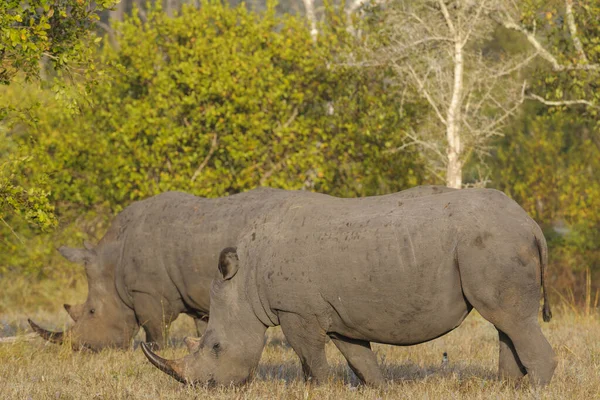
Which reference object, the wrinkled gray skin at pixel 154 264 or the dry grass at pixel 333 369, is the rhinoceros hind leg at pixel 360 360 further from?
the wrinkled gray skin at pixel 154 264

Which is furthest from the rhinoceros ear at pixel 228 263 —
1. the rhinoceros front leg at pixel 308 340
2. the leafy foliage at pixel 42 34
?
the leafy foliage at pixel 42 34

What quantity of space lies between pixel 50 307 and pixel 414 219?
9.18m

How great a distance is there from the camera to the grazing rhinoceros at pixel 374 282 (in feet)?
20.1

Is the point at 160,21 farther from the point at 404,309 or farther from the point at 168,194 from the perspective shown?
the point at 404,309

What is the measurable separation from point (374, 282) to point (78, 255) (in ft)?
15.0

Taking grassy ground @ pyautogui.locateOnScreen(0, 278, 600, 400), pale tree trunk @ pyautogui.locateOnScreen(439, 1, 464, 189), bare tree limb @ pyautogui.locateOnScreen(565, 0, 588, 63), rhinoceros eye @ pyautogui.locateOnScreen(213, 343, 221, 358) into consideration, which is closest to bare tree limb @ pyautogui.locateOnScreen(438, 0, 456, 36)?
pale tree trunk @ pyautogui.locateOnScreen(439, 1, 464, 189)

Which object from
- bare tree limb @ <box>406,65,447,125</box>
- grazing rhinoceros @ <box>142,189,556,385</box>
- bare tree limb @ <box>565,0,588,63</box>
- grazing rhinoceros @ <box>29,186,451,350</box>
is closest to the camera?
grazing rhinoceros @ <box>142,189,556,385</box>

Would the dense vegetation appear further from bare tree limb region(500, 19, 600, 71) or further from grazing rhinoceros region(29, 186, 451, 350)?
grazing rhinoceros region(29, 186, 451, 350)

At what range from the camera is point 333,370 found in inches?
307

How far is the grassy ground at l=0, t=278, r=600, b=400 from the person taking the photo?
21.2 feet

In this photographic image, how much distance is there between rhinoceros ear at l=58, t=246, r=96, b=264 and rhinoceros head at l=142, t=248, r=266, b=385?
11.0ft

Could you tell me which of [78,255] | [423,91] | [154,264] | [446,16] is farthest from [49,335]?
[446,16]

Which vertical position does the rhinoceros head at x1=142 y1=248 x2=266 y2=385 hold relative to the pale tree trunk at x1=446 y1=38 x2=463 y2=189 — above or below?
below

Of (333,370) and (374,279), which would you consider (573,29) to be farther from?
(374,279)
